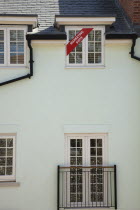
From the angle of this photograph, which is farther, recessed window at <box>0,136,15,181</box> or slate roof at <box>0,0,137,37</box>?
slate roof at <box>0,0,137,37</box>

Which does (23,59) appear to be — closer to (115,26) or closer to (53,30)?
(53,30)

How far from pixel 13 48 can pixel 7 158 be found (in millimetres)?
3678

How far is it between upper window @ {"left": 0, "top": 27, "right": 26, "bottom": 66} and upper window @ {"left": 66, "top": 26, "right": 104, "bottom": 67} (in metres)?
1.55

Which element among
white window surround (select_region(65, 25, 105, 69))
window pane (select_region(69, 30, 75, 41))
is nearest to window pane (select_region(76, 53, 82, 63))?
white window surround (select_region(65, 25, 105, 69))

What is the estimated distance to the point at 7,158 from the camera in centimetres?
1012

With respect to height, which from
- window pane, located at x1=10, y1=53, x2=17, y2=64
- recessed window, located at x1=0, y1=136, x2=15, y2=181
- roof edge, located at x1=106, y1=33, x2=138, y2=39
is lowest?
recessed window, located at x1=0, y1=136, x2=15, y2=181

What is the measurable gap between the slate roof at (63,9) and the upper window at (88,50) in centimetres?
48

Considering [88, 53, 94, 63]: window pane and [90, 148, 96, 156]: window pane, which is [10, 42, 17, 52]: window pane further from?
[90, 148, 96, 156]: window pane

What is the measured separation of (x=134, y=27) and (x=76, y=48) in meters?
2.30

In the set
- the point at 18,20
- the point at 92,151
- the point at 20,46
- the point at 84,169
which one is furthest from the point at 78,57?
the point at 84,169

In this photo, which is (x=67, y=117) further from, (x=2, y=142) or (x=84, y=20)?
(x=84, y=20)

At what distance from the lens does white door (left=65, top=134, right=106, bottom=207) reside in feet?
33.2

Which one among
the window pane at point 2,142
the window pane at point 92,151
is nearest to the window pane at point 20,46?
the window pane at point 2,142

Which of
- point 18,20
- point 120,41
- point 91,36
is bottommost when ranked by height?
point 120,41
